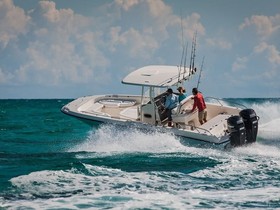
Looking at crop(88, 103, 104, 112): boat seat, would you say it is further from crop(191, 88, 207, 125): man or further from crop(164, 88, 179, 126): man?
crop(191, 88, 207, 125): man

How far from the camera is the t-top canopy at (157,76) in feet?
66.2

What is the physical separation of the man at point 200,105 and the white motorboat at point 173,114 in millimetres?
137

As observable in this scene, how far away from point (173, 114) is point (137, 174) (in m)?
3.83

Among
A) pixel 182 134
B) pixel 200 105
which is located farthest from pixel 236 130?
pixel 200 105

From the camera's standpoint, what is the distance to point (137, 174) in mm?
16266

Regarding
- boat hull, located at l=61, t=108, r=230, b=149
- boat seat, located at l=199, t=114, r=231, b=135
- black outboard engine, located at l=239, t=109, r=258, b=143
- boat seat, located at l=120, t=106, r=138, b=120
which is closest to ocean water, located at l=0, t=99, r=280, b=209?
boat hull, located at l=61, t=108, r=230, b=149

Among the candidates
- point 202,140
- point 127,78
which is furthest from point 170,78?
Answer: point 202,140

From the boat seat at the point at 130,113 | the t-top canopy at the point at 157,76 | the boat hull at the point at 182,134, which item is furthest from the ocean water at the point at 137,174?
the t-top canopy at the point at 157,76

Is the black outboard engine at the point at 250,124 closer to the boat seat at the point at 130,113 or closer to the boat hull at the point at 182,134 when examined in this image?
the boat hull at the point at 182,134

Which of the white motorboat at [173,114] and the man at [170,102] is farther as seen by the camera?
the man at [170,102]

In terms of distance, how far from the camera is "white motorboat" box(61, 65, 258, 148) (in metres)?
18.6

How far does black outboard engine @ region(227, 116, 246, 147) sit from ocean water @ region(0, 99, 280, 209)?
0.35 metres

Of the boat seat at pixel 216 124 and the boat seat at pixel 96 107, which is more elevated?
the boat seat at pixel 96 107

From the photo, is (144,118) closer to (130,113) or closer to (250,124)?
(130,113)
